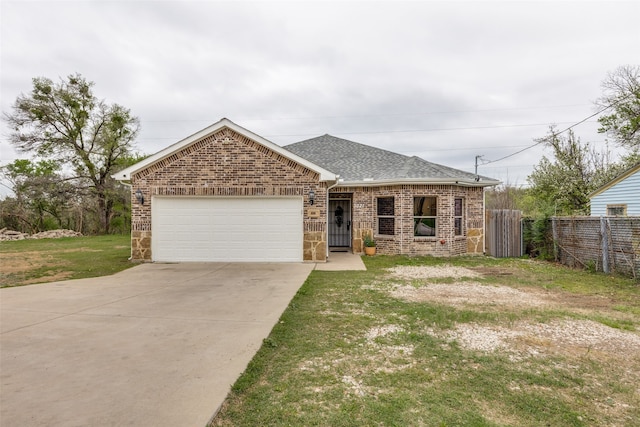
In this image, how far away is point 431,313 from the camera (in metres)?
5.35

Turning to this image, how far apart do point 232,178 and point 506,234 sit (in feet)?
34.4

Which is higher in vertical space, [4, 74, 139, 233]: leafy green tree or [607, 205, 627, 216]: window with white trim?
[4, 74, 139, 233]: leafy green tree

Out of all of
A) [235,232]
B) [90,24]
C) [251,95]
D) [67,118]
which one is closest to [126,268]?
[235,232]

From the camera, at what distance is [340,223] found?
1476 centimetres

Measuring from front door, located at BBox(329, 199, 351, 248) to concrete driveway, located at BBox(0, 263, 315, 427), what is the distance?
7.36 m

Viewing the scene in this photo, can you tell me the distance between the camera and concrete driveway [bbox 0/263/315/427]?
2.65 metres

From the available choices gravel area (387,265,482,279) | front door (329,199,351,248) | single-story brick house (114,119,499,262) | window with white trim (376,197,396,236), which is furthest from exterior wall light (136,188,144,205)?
window with white trim (376,197,396,236)

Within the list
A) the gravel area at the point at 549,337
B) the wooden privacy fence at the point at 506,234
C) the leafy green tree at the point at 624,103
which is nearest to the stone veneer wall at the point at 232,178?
the gravel area at the point at 549,337

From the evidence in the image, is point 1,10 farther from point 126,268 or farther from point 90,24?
point 126,268

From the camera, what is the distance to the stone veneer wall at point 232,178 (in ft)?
35.3

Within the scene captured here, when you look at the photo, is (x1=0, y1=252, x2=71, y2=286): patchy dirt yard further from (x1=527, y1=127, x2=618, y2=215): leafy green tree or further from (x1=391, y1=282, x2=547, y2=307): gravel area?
(x1=527, y1=127, x2=618, y2=215): leafy green tree

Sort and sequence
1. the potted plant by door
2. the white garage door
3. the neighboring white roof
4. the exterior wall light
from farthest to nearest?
1. the potted plant by door
2. the white garage door
3. the exterior wall light
4. the neighboring white roof

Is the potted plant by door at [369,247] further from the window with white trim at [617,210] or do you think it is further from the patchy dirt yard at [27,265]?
the window with white trim at [617,210]

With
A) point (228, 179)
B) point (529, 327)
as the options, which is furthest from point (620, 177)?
point (228, 179)
